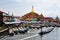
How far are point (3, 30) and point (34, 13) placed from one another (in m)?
80.6

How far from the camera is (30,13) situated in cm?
12600

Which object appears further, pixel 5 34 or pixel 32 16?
pixel 32 16

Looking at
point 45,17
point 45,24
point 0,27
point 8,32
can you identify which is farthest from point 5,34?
point 45,17

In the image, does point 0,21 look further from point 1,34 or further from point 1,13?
point 1,34

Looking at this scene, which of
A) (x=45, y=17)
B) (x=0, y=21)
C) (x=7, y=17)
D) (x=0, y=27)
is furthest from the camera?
(x=45, y=17)

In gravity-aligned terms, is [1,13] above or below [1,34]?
above

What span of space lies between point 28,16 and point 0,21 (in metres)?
65.2

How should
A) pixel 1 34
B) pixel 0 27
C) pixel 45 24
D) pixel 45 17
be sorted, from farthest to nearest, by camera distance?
pixel 45 17 → pixel 45 24 → pixel 0 27 → pixel 1 34

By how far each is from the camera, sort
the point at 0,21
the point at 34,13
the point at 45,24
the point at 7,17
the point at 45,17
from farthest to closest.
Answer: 1. the point at 45,17
2. the point at 34,13
3. the point at 45,24
4. the point at 7,17
5. the point at 0,21

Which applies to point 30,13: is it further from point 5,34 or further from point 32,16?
point 5,34

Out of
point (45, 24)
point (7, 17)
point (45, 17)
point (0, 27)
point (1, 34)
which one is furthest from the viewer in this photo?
point (45, 17)

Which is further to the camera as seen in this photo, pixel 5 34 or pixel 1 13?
pixel 1 13

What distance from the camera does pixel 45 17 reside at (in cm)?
14675

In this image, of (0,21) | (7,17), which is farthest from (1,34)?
(7,17)
